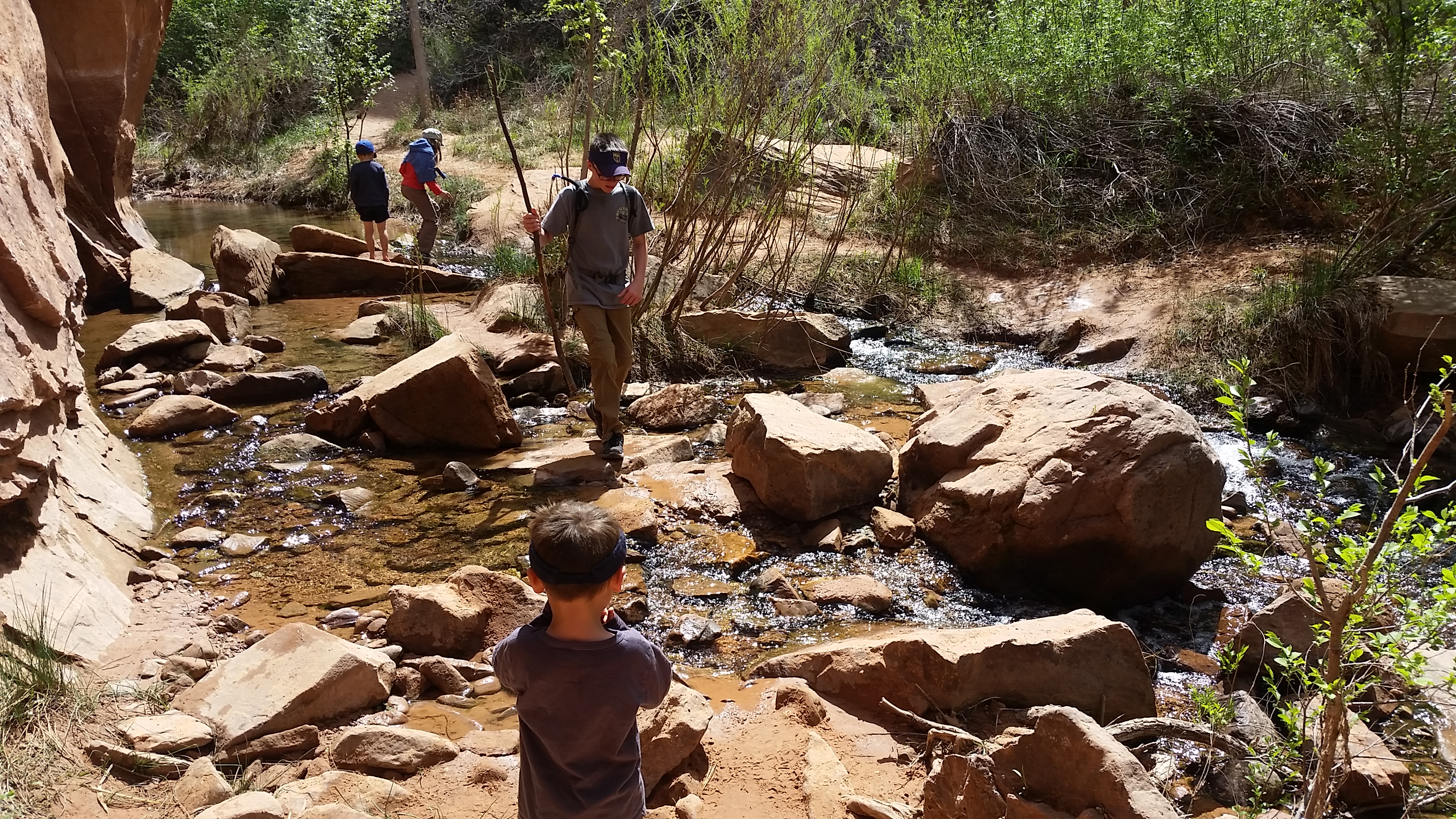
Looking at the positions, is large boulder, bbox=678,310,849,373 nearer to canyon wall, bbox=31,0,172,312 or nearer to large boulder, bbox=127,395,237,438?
large boulder, bbox=127,395,237,438

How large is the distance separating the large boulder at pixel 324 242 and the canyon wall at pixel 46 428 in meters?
4.66

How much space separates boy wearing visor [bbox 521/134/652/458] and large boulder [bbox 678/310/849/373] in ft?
6.95

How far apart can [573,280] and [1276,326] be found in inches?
221

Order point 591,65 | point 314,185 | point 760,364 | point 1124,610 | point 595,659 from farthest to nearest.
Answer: point 314,185
point 760,364
point 591,65
point 1124,610
point 595,659

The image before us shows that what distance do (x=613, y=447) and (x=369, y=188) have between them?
19.6 feet

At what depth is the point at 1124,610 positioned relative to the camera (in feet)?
15.8

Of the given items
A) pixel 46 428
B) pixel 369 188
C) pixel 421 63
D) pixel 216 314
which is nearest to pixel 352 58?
pixel 421 63

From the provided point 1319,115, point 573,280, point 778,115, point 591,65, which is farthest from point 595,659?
point 1319,115

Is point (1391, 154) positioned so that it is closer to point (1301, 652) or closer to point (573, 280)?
point (1301, 652)

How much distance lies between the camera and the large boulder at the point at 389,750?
2934 millimetres

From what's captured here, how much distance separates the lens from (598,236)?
18.6 ft

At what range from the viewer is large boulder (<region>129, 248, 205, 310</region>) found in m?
9.57

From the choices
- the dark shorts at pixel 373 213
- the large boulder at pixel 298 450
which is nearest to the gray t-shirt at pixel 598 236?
the large boulder at pixel 298 450

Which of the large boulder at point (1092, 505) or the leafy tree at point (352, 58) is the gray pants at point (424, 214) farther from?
the large boulder at point (1092, 505)
